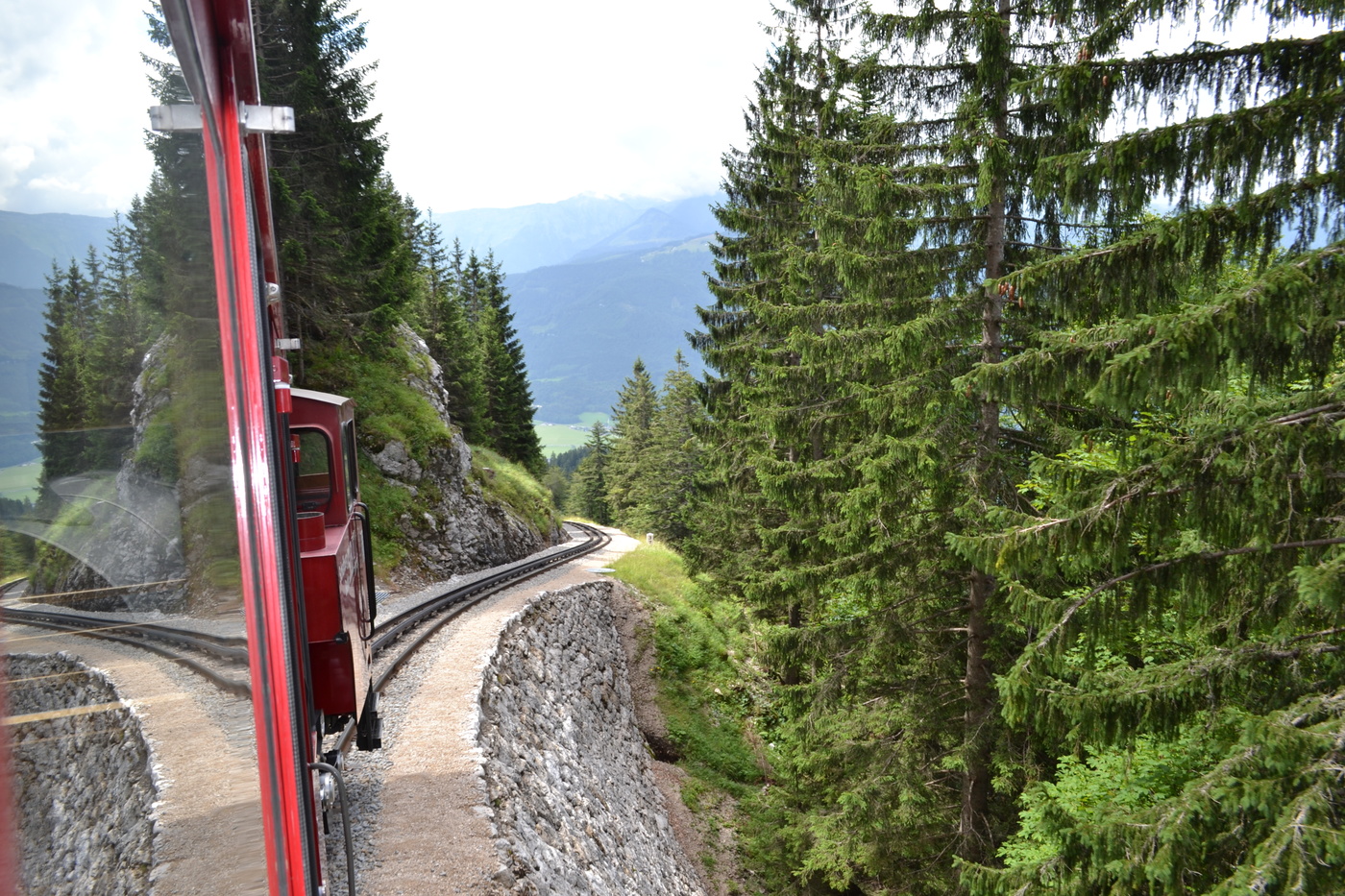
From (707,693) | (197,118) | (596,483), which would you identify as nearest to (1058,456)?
(197,118)

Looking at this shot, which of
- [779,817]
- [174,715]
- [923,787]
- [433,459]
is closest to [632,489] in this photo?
[433,459]

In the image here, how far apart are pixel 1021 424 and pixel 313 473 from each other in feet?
23.6

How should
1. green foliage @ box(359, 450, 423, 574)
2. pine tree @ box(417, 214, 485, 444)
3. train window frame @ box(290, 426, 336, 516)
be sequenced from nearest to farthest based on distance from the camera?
1. train window frame @ box(290, 426, 336, 516)
2. green foliage @ box(359, 450, 423, 574)
3. pine tree @ box(417, 214, 485, 444)

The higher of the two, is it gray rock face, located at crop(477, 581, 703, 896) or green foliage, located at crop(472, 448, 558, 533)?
green foliage, located at crop(472, 448, 558, 533)

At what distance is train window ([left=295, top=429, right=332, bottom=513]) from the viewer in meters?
6.09

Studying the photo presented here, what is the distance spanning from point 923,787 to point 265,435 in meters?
9.79

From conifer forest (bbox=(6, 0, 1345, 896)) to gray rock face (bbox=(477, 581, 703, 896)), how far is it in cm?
254

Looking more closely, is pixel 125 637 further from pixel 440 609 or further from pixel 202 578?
pixel 440 609

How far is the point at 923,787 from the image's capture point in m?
9.78

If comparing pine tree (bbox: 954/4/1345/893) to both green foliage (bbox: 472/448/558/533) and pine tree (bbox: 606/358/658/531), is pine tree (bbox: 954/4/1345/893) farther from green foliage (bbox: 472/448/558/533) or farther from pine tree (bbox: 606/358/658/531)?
pine tree (bbox: 606/358/658/531)

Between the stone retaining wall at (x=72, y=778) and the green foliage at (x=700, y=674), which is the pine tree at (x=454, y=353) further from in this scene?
the stone retaining wall at (x=72, y=778)

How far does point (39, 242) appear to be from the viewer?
89 centimetres

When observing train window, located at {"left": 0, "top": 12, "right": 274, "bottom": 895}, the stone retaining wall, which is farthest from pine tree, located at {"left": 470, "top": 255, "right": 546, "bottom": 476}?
the stone retaining wall

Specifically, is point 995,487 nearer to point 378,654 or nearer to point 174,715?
point 174,715
